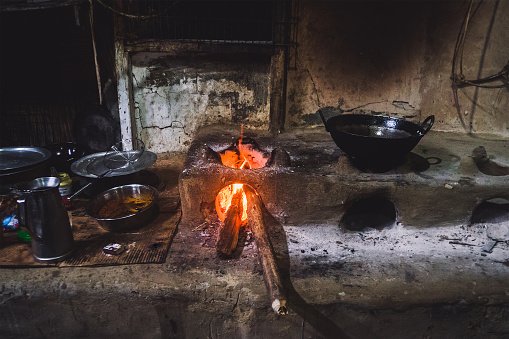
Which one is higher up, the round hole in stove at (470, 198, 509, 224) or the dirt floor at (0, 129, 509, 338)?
the round hole in stove at (470, 198, 509, 224)

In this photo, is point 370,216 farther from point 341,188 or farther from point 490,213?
point 490,213

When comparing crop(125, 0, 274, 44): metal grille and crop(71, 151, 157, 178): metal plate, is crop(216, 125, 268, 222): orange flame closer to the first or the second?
crop(71, 151, 157, 178): metal plate

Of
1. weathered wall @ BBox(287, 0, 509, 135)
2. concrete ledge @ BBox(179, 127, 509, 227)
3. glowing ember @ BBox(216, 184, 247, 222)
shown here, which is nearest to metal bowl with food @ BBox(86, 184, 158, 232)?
concrete ledge @ BBox(179, 127, 509, 227)

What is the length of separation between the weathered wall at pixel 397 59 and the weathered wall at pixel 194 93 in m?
0.56

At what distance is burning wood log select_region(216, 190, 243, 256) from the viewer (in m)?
3.36

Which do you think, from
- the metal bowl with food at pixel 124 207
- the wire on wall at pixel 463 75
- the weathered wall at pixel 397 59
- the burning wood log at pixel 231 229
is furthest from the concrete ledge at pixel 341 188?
the wire on wall at pixel 463 75

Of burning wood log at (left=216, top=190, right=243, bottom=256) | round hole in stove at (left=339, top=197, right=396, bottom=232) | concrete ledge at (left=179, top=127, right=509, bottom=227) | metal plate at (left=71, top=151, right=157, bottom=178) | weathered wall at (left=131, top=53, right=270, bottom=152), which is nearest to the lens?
burning wood log at (left=216, top=190, right=243, bottom=256)

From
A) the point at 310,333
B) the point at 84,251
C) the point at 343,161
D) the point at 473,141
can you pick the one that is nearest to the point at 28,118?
the point at 84,251

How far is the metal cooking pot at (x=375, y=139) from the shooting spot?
3426mm

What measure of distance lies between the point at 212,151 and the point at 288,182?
1101 millimetres

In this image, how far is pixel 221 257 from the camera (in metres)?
3.35

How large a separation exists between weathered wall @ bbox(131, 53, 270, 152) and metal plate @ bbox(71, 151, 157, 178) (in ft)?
3.13

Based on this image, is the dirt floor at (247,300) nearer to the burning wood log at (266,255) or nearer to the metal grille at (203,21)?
→ the burning wood log at (266,255)

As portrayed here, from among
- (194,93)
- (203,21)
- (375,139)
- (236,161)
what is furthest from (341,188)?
(203,21)
